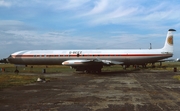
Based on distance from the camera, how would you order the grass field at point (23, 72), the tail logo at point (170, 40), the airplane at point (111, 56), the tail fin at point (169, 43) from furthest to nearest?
the tail logo at point (170, 40), the tail fin at point (169, 43), the airplane at point (111, 56), the grass field at point (23, 72)

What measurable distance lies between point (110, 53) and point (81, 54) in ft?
14.7

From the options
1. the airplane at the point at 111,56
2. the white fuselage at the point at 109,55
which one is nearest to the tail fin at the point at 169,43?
the airplane at the point at 111,56

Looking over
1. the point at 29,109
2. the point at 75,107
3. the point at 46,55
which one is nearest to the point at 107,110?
the point at 75,107

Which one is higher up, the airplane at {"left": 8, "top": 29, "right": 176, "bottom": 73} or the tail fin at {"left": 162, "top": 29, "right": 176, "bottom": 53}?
the tail fin at {"left": 162, "top": 29, "right": 176, "bottom": 53}

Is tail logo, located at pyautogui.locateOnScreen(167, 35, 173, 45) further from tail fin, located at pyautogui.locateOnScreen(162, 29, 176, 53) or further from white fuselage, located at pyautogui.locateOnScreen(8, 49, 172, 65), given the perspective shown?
white fuselage, located at pyautogui.locateOnScreen(8, 49, 172, 65)

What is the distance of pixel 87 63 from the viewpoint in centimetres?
3131

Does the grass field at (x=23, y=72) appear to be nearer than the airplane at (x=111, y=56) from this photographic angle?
Yes

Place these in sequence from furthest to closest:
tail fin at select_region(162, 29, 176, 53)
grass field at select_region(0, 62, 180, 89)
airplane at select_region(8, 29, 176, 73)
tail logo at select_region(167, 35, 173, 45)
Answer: tail logo at select_region(167, 35, 173, 45), tail fin at select_region(162, 29, 176, 53), airplane at select_region(8, 29, 176, 73), grass field at select_region(0, 62, 180, 89)

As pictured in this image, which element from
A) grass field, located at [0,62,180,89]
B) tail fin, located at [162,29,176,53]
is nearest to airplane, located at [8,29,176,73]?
tail fin, located at [162,29,176,53]

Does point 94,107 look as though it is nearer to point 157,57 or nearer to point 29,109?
point 29,109

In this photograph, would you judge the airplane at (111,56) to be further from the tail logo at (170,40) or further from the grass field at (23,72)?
the grass field at (23,72)

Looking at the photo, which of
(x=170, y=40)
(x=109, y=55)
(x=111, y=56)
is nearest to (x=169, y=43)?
(x=170, y=40)

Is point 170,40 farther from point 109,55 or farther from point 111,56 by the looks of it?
point 109,55

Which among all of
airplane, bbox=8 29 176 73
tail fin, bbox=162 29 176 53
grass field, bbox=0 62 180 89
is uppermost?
tail fin, bbox=162 29 176 53
